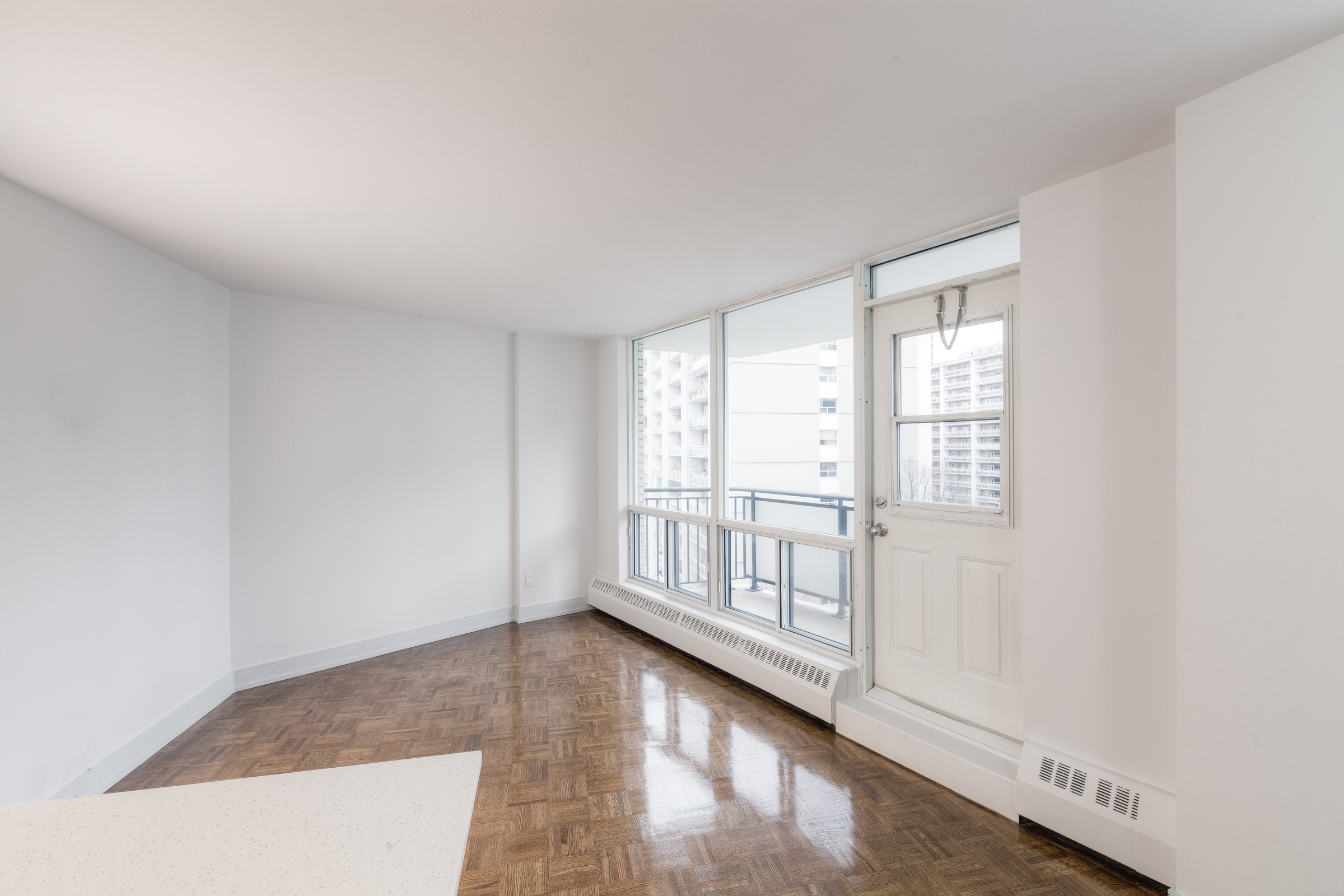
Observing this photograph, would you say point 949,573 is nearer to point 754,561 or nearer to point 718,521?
point 754,561

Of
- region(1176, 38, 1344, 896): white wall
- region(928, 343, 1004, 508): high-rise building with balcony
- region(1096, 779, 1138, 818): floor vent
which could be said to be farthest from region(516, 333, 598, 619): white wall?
region(1176, 38, 1344, 896): white wall

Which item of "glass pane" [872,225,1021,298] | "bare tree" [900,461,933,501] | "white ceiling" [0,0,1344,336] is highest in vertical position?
"white ceiling" [0,0,1344,336]

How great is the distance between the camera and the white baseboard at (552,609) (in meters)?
5.16

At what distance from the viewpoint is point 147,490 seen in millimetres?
2975

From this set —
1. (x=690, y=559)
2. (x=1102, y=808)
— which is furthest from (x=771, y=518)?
(x=1102, y=808)

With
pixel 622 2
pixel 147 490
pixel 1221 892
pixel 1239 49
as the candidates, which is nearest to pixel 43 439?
pixel 147 490

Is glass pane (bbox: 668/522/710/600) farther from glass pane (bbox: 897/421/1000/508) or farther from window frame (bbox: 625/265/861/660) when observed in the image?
glass pane (bbox: 897/421/1000/508)

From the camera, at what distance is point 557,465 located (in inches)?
212

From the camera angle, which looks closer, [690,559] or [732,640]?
[732,640]

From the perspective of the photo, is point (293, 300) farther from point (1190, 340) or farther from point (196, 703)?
point (1190, 340)

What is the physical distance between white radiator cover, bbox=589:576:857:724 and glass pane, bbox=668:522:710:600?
0.21 meters

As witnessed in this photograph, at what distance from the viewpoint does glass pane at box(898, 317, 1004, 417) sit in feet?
8.72

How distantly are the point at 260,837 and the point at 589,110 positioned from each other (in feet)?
6.17

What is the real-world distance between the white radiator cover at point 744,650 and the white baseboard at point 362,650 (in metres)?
1.13
